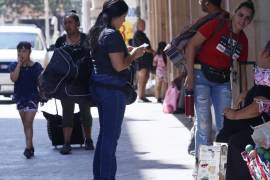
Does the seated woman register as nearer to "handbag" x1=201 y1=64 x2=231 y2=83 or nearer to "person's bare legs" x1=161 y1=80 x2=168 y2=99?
"handbag" x1=201 y1=64 x2=231 y2=83

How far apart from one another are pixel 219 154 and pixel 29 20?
8017cm

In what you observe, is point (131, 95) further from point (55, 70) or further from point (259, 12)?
point (259, 12)

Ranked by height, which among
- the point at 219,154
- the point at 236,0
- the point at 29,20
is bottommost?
the point at 29,20

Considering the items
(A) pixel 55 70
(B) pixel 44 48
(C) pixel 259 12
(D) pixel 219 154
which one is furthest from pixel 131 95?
(B) pixel 44 48

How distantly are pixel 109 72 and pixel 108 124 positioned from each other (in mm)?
484

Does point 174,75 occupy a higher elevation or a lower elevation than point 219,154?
lower

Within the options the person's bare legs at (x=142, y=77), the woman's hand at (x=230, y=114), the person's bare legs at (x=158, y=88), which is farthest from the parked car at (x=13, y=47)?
the woman's hand at (x=230, y=114)

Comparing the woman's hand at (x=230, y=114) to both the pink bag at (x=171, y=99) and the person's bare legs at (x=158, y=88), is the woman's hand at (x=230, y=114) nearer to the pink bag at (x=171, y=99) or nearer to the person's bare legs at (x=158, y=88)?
the pink bag at (x=171, y=99)

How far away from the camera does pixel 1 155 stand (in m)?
12.4

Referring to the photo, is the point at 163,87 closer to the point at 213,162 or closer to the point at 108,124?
the point at 108,124

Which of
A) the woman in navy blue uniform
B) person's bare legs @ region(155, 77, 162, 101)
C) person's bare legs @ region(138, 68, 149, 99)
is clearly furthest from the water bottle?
person's bare legs @ region(138, 68, 149, 99)

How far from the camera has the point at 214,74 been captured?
30.1 ft

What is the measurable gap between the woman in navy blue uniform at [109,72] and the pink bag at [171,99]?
27.9ft

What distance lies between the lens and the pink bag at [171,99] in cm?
1748
